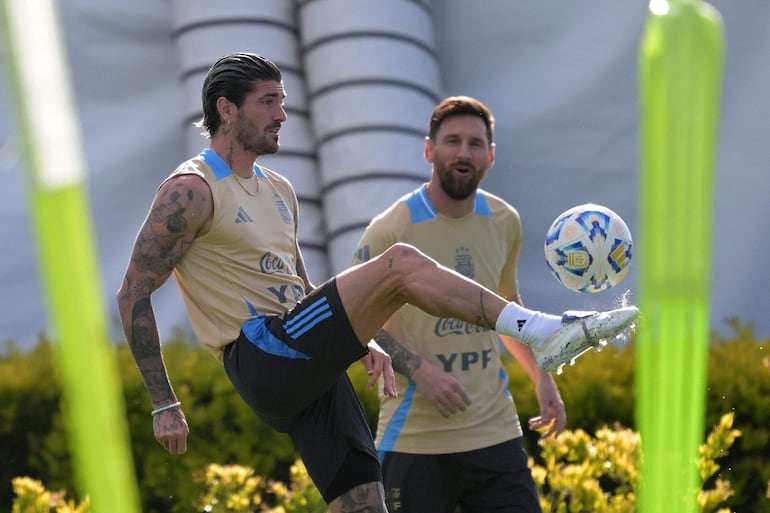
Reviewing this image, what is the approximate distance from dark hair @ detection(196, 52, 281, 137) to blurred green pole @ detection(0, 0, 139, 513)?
10.2 ft

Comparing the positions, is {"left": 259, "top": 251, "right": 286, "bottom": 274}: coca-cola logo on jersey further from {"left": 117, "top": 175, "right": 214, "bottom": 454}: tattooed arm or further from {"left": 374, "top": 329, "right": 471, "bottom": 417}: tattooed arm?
{"left": 374, "top": 329, "right": 471, "bottom": 417}: tattooed arm

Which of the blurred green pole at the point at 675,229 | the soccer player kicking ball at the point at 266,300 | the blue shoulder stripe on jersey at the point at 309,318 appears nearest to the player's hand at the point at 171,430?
the soccer player kicking ball at the point at 266,300

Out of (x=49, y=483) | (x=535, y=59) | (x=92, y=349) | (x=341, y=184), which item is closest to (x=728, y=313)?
(x=535, y=59)

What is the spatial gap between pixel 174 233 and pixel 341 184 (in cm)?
531

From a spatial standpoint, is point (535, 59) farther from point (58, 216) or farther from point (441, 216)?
point (58, 216)

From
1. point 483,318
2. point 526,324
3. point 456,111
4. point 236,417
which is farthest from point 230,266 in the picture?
point 236,417

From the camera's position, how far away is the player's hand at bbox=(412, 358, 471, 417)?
13.7 ft

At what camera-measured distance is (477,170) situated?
4633 mm

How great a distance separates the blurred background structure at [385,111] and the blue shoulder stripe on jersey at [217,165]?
4.84 m

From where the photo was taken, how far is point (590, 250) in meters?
4.04

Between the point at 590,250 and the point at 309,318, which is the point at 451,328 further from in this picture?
the point at 309,318

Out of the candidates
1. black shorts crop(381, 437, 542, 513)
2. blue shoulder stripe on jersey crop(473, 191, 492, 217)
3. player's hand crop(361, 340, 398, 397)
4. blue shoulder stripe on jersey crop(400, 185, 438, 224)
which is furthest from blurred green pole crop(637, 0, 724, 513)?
blue shoulder stripe on jersey crop(473, 191, 492, 217)

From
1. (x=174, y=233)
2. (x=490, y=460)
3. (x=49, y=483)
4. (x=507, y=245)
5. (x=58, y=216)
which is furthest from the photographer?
(x=49, y=483)

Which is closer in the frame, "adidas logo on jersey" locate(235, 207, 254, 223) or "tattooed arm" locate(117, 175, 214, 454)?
"tattooed arm" locate(117, 175, 214, 454)
